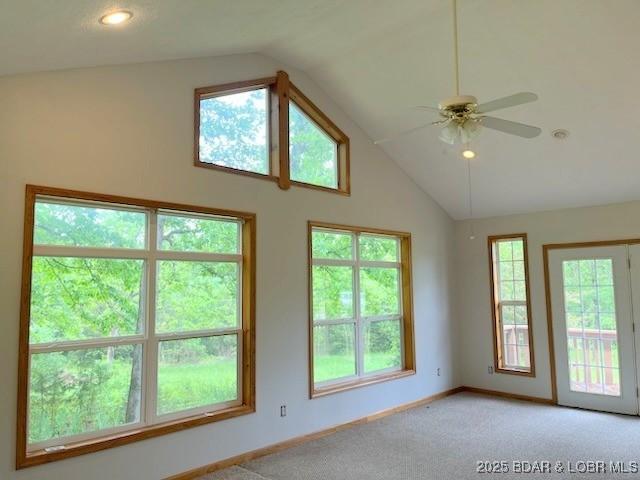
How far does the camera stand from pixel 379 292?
6.02 metres

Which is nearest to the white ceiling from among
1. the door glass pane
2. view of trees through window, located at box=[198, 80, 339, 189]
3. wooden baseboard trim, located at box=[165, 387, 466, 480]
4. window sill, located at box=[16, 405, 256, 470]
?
view of trees through window, located at box=[198, 80, 339, 189]

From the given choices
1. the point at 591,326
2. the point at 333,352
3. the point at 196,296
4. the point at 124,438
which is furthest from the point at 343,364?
the point at 591,326

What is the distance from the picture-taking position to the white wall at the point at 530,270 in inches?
231

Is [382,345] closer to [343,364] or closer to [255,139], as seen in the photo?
[343,364]

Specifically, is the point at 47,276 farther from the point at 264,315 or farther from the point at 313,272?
the point at 313,272

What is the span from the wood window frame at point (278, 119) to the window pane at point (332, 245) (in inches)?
19.2

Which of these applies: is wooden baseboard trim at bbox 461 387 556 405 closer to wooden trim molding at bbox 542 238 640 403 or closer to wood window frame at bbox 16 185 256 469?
wooden trim molding at bbox 542 238 640 403

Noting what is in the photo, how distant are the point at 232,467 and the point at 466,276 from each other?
4.32 m

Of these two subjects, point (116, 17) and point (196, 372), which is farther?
point (196, 372)

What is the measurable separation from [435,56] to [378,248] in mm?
2413

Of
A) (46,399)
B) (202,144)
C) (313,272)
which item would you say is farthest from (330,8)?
(46,399)

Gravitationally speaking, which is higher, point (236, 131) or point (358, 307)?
point (236, 131)

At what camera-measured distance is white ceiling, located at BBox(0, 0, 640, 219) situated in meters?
2.90

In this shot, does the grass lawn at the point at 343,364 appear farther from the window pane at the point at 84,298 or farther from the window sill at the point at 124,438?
the window pane at the point at 84,298
